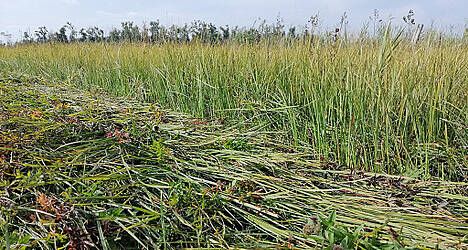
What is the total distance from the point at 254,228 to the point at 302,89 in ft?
3.74

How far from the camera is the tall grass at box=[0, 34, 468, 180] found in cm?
143

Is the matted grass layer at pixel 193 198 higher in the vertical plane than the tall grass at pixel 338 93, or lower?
lower

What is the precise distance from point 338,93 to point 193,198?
3.50 feet

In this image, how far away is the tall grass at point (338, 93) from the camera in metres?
1.43

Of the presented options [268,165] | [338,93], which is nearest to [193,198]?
[268,165]

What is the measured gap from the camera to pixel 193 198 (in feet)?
3.67

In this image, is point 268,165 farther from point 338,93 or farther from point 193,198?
point 338,93

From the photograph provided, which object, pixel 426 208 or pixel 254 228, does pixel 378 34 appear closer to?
pixel 426 208

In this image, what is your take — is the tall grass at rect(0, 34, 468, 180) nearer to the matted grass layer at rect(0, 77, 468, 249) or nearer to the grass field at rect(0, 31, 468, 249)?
the grass field at rect(0, 31, 468, 249)

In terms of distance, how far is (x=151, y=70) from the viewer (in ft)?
10.1

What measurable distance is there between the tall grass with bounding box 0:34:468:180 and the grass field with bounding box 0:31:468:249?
0.6 inches

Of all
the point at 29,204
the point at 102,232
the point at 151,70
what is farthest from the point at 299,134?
the point at 151,70

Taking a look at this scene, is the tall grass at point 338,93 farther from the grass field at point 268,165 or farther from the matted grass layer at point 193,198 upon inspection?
the matted grass layer at point 193,198

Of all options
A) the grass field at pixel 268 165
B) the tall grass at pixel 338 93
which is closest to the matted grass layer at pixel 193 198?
the grass field at pixel 268 165
